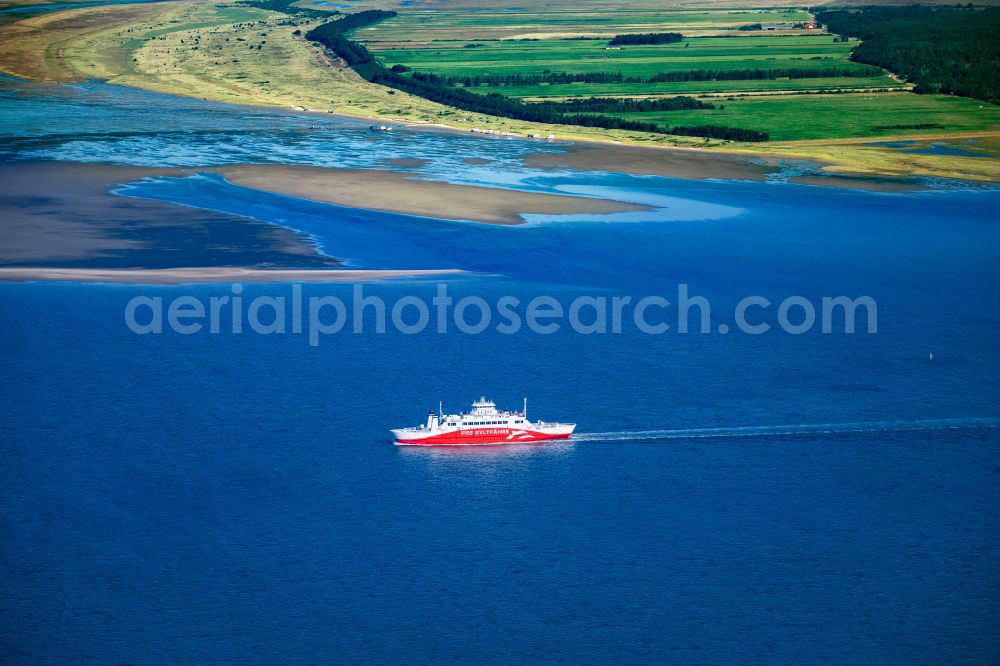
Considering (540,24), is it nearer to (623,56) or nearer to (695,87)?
(623,56)

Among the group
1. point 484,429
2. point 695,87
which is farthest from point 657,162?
point 484,429

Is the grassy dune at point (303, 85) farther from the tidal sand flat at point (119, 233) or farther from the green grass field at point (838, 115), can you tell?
the tidal sand flat at point (119, 233)

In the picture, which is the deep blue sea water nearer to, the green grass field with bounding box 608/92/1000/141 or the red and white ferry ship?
the red and white ferry ship

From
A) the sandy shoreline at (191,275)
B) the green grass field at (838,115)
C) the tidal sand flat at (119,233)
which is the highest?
the green grass field at (838,115)

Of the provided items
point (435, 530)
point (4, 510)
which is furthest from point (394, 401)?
point (4, 510)

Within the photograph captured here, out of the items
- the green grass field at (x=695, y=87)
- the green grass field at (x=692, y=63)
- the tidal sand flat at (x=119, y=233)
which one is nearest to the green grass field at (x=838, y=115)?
the green grass field at (x=692, y=63)
